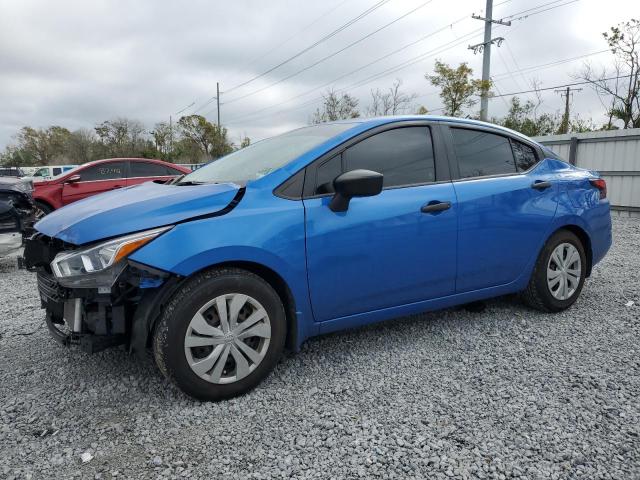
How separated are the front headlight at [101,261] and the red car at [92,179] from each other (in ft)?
22.8

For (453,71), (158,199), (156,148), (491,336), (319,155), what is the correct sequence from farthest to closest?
(156,148), (453,71), (491,336), (319,155), (158,199)

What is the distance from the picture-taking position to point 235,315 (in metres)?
2.42

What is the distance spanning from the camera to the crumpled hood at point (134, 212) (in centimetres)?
232

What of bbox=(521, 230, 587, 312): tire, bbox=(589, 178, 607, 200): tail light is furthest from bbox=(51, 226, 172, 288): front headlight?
bbox=(589, 178, 607, 200): tail light

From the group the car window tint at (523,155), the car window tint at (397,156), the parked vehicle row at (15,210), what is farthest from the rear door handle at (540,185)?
the parked vehicle row at (15,210)

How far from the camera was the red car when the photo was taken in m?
9.27

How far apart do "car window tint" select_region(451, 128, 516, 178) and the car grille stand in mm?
2561

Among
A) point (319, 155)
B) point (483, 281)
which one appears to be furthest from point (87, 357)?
point (483, 281)

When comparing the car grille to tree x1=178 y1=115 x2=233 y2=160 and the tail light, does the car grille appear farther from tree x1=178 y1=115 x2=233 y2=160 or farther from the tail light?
tree x1=178 y1=115 x2=233 y2=160

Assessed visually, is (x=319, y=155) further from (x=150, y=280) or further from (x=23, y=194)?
(x=23, y=194)

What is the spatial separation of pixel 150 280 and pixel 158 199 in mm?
490

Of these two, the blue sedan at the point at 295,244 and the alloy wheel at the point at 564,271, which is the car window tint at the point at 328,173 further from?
the alloy wheel at the point at 564,271

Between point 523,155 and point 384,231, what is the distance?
5.32 ft

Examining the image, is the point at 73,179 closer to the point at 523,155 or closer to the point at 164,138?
the point at 523,155
